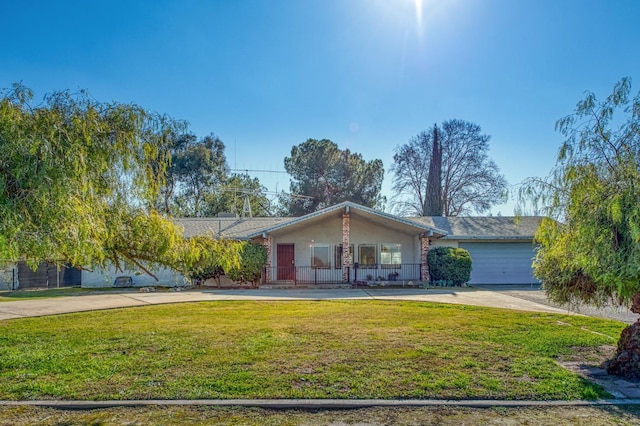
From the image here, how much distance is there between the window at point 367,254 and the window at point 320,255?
163 centimetres

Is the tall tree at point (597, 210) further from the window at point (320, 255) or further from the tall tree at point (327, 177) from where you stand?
the tall tree at point (327, 177)

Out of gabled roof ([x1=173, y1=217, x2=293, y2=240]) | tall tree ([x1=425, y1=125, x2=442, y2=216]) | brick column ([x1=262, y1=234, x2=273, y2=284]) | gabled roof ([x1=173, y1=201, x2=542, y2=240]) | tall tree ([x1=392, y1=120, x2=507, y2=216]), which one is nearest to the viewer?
gabled roof ([x1=173, y1=201, x2=542, y2=240])

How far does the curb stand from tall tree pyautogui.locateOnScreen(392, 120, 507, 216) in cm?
2979

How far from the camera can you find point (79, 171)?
3.47 metres

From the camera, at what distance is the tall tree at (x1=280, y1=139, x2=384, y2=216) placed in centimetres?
3488

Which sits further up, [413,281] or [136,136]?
[136,136]

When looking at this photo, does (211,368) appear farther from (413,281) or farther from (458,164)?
(458,164)

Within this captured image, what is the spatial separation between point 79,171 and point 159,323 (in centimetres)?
634

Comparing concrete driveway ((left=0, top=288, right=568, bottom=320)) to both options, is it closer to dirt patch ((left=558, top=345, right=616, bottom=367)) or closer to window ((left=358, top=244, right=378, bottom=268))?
dirt patch ((left=558, top=345, right=616, bottom=367))

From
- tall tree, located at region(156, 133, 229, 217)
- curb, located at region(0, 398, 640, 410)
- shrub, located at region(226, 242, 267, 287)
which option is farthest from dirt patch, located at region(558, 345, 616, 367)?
tall tree, located at region(156, 133, 229, 217)

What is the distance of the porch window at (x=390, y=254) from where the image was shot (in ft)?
66.6

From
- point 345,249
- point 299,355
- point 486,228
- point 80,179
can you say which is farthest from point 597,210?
point 486,228

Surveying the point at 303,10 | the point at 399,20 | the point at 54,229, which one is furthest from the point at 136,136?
the point at 399,20

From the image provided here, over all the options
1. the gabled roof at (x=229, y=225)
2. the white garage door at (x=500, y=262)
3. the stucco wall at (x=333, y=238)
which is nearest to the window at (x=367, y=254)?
the stucco wall at (x=333, y=238)
